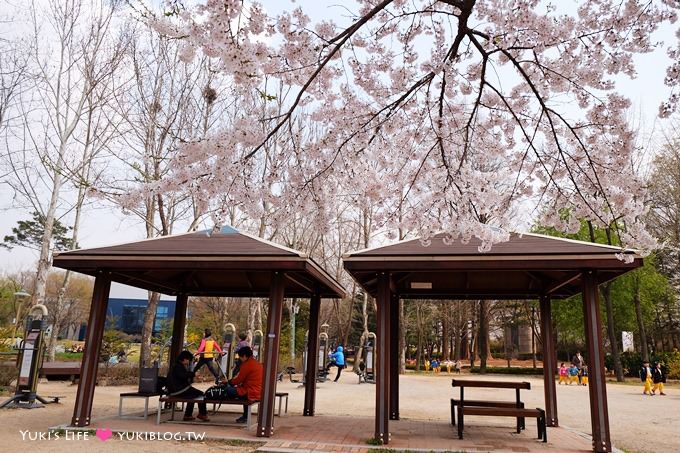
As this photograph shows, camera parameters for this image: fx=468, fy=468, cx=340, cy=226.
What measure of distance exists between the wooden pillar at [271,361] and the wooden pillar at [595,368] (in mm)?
4299

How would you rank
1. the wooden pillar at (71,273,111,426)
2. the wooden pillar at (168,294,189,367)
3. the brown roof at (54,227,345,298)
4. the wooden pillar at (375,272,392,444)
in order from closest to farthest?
1. the wooden pillar at (375,272,392,444)
2. the brown roof at (54,227,345,298)
3. the wooden pillar at (71,273,111,426)
4. the wooden pillar at (168,294,189,367)

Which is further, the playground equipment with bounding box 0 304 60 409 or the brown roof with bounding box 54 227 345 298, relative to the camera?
the playground equipment with bounding box 0 304 60 409

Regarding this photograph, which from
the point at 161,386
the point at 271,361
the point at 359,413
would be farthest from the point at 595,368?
the point at 161,386

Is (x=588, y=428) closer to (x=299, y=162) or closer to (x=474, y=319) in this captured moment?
(x=299, y=162)

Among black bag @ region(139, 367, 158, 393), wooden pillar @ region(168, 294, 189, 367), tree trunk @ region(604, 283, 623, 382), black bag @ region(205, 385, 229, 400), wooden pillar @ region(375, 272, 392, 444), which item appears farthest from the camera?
tree trunk @ region(604, 283, 623, 382)

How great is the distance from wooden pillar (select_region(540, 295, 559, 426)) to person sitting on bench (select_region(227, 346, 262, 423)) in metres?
5.18

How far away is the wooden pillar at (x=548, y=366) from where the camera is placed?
28.1ft

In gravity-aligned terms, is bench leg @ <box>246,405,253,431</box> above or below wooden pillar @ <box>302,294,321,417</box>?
below

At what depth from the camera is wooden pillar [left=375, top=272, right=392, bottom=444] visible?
652 centimetres

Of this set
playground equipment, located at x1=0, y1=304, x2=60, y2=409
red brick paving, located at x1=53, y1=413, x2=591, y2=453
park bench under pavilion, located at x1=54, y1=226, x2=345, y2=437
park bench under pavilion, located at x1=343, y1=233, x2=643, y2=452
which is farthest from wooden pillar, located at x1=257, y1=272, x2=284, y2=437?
playground equipment, located at x1=0, y1=304, x2=60, y2=409

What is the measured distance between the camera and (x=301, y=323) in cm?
3012

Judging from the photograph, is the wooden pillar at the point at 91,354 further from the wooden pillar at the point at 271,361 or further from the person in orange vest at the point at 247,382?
the wooden pillar at the point at 271,361

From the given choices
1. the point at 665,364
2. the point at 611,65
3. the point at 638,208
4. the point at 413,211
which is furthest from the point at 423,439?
the point at 665,364

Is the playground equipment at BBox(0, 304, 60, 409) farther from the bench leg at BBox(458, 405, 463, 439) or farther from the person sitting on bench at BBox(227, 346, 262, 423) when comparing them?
the bench leg at BBox(458, 405, 463, 439)
